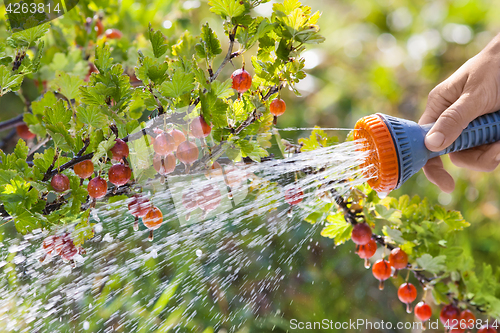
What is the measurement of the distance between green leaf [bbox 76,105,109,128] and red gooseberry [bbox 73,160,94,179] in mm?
46

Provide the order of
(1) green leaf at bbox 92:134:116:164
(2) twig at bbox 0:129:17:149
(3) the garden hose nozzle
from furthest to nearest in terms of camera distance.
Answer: (2) twig at bbox 0:129:17:149 < (3) the garden hose nozzle < (1) green leaf at bbox 92:134:116:164

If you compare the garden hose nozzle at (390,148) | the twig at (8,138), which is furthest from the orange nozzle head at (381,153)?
the twig at (8,138)

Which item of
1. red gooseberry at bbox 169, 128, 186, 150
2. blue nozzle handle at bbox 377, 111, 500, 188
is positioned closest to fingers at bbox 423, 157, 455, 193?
blue nozzle handle at bbox 377, 111, 500, 188

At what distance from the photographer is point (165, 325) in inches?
38.5

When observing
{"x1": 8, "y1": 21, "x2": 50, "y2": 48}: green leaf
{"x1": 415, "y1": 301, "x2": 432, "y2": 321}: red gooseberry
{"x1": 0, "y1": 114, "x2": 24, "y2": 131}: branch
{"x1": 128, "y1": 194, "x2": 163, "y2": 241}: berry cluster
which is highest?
{"x1": 8, "y1": 21, "x2": 50, "y2": 48}: green leaf

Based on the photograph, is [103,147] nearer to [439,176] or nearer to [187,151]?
[187,151]

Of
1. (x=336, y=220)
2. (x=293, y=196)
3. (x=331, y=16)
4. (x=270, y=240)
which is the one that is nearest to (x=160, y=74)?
(x=293, y=196)

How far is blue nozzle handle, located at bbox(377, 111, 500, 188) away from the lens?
47 cm

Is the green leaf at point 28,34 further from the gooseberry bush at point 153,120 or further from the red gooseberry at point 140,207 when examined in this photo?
the red gooseberry at point 140,207

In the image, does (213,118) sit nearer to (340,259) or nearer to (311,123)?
(340,259)

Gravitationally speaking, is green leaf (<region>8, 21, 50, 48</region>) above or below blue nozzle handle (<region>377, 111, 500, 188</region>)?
above

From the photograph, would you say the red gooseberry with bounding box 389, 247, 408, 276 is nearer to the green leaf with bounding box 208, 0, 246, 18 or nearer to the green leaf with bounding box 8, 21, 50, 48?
the green leaf with bounding box 208, 0, 246, 18

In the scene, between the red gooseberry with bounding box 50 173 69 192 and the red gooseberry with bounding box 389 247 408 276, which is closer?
the red gooseberry with bounding box 50 173 69 192

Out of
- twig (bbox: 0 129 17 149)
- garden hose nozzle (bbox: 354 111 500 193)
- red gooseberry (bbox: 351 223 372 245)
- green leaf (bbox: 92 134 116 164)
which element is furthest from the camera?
twig (bbox: 0 129 17 149)
